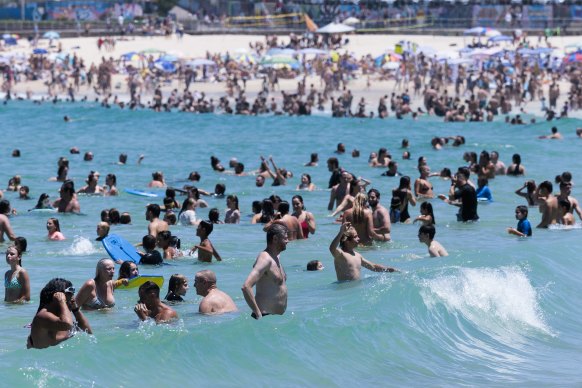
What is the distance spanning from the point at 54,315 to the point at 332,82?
44.3m

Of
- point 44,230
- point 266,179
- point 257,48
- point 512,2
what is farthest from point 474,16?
point 44,230

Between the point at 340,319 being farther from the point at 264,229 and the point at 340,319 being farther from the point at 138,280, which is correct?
the point at 264,229

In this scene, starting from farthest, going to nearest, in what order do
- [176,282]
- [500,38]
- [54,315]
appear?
[500,38] → [176,282] → [54,315]

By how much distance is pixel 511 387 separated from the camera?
34.3ft

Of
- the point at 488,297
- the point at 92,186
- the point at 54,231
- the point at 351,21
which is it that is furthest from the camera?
the point at 351,21

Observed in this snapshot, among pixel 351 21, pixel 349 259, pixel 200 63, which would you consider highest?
pixel 351 21

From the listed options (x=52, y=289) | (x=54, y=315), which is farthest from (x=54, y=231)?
(x=52, y=289)

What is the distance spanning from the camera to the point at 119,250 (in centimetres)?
1461

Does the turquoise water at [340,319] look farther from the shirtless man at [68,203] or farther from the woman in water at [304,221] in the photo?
the woman in water at [304,221]

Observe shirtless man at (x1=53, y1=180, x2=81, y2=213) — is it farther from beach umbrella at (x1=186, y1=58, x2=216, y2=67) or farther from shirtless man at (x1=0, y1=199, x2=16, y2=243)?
beach umbrella at (x1=186, y1=58, x2=216, y2=67)

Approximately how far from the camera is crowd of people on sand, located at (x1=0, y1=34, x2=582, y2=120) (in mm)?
46812

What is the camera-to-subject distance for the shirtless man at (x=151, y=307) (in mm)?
10656

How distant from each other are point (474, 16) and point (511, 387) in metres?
60.6

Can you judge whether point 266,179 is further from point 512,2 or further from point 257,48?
point 512,2
